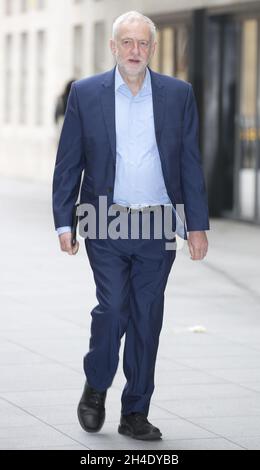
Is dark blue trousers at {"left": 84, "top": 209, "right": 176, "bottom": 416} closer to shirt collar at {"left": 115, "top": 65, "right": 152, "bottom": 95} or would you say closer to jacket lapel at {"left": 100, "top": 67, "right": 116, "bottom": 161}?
jacket lapel at {"left": 100, "top": 67, "right": 116, "bottom": 161}

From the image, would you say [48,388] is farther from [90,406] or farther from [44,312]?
[44,312]

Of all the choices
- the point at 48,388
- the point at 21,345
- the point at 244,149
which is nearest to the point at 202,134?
the point at 244,149

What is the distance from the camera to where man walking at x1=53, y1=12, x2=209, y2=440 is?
692 cm

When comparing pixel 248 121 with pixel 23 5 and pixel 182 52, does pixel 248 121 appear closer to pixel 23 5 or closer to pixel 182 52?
pixel 182 52

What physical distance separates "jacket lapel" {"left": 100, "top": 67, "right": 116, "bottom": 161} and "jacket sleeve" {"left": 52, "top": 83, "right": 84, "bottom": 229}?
0.14 m

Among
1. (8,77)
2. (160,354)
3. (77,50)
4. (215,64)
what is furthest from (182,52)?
(8,77)

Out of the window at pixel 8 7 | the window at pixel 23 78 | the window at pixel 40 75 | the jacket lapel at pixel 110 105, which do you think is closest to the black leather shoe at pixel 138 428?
the jacket lapel at pixel 110 105

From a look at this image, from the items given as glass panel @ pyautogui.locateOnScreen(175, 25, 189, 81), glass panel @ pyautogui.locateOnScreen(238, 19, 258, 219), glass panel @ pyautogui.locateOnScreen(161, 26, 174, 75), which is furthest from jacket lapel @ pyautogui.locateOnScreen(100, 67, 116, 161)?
glass panel @ pyautogui.locateOnScreen(161, 26, 174, 75)

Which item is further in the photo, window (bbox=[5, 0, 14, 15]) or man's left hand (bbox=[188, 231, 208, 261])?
window (bbox=[5, 0, 14, 15])

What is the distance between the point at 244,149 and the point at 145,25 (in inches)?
537

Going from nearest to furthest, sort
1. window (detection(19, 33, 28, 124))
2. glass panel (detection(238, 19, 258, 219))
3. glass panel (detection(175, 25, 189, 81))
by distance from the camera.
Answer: glass panel (detection(238, 19, 258, 219))
glass panel (detection(175, 25, 189, 81))
window (detection(19, 33, 28, 124))

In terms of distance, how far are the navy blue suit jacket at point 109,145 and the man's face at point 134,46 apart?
153mm

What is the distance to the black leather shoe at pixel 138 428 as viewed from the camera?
6891mm

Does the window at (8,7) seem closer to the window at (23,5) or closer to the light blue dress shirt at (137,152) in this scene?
the window at (23,5)
